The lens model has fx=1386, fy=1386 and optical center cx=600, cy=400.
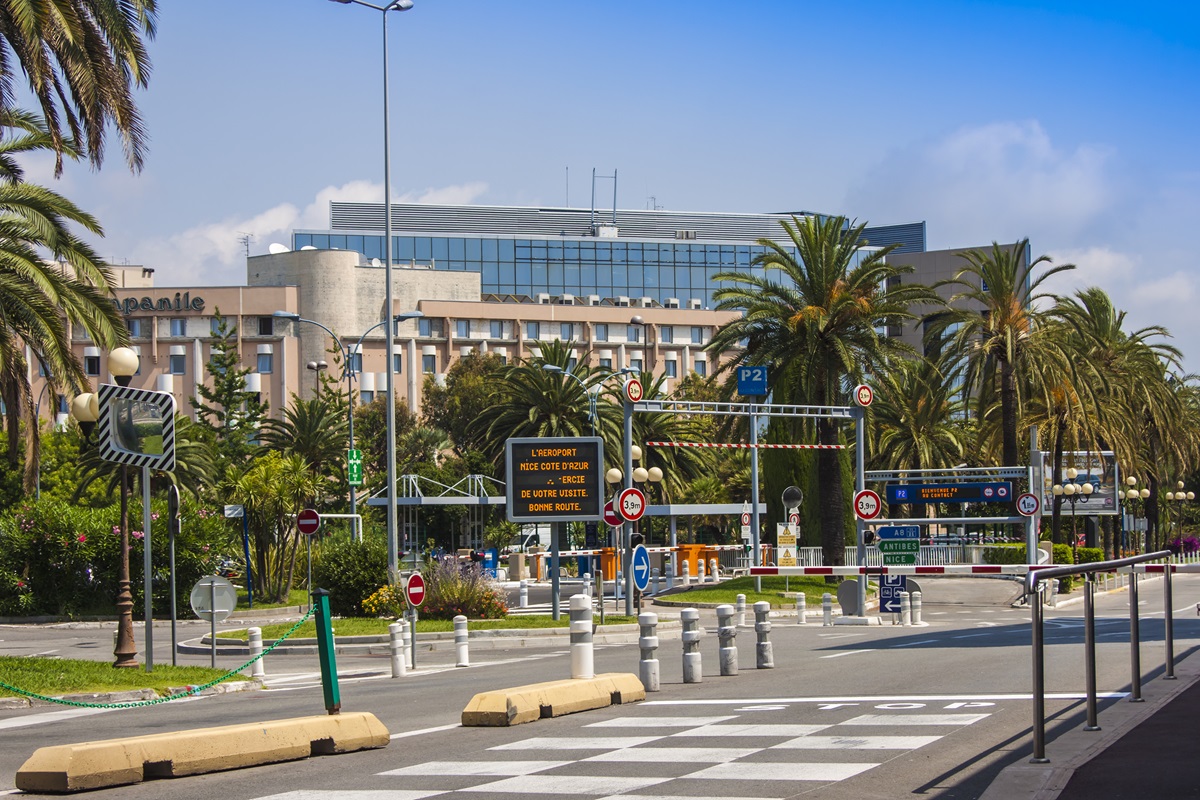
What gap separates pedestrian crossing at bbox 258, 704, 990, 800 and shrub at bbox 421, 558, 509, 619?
61.8 feet

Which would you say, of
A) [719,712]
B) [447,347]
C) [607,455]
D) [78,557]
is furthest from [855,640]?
[447,347]

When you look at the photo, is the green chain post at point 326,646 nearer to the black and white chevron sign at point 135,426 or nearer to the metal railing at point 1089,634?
the metal railing at point 1089,634

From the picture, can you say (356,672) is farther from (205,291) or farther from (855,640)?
(205,291)

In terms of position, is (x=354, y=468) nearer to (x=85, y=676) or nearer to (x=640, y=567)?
(x=640, y=567)

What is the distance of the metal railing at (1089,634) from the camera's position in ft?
28.3

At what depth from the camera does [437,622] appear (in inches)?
1165

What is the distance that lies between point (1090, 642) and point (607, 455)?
167 ft

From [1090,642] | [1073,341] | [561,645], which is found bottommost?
[561,645]

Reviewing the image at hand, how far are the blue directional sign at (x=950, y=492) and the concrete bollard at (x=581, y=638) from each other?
2519cm

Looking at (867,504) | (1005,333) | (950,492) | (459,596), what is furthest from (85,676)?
(1005,333)

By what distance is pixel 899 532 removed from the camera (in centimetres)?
3219

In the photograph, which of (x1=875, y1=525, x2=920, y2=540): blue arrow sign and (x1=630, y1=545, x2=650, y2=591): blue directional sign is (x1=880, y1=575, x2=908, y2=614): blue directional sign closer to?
(x1=875, y1=525, x2=920, y2=540): blue arrow sign

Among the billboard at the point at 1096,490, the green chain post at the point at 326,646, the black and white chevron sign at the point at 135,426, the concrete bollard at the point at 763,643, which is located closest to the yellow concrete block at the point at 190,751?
the green chain post at the point at 326,646

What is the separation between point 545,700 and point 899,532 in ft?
69.1
